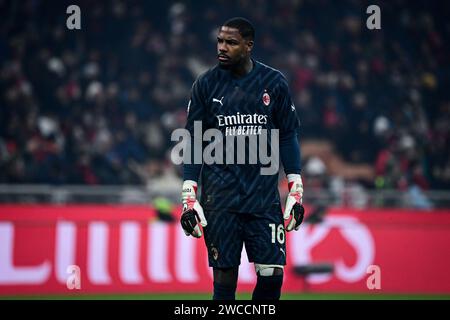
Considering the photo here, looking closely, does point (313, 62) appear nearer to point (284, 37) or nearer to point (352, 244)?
point (284, 37)

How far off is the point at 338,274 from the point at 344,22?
834 cm

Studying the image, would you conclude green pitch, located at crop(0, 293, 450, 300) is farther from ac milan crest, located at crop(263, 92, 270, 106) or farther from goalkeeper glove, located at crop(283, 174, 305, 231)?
ac milan crest, located at crop(263, 92, 270, 106)

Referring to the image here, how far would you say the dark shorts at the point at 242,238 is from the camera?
6.90 m

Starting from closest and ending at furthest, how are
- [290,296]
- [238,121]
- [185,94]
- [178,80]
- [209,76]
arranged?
[238,121], [209,76], [290,296], [185,94], [178,80]

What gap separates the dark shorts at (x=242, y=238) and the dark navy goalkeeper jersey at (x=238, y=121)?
0.07 meters

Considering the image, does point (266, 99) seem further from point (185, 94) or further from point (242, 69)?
point (185, 94)

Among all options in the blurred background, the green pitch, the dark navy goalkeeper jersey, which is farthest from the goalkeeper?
the blurred background

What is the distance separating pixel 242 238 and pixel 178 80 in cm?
1226

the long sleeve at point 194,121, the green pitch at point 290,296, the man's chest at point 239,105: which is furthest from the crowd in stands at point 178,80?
the man's chest at point 239,105

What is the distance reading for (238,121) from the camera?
23.1 feet

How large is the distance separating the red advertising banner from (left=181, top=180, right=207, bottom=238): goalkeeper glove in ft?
20.4

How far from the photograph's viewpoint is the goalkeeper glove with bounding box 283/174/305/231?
7102 mm

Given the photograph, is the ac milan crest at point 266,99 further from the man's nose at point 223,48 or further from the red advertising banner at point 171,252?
the red advertising banner at point 171,252

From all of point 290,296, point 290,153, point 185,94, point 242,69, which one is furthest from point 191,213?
point 185,94
